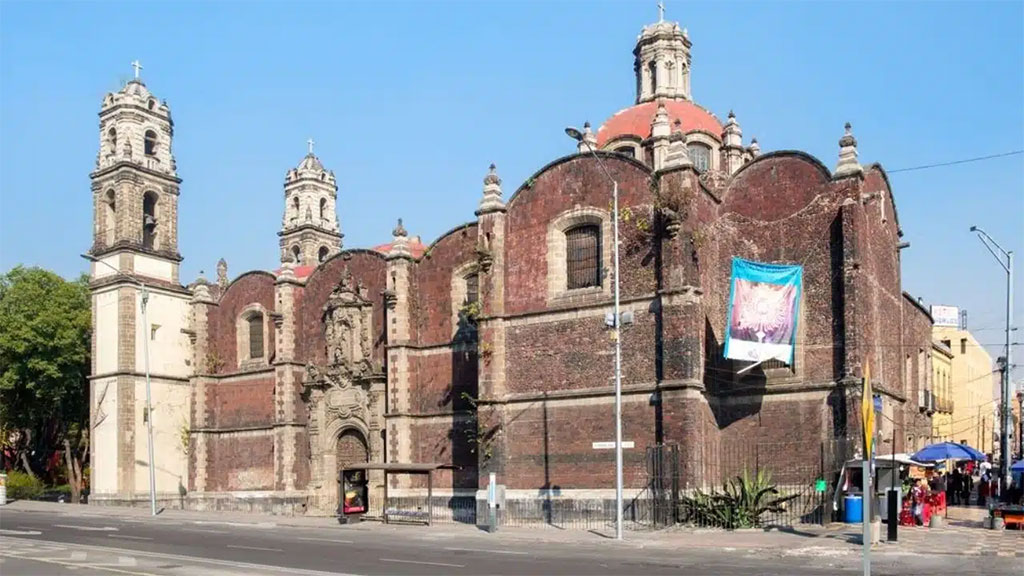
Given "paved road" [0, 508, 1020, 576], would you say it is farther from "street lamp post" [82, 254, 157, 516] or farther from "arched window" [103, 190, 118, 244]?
"arched window" [103, 190, 118, 244]

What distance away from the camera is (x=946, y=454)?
32406 mm

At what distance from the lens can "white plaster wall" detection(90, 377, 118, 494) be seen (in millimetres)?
48906

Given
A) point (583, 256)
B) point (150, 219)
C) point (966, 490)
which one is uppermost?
point (150, 219)

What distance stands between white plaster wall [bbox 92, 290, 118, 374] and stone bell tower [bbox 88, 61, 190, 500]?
0.16 feet

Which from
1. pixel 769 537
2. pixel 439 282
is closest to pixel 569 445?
pixel 769 537

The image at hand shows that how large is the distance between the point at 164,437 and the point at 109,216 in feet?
37.9

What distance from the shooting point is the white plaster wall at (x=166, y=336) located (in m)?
49.6

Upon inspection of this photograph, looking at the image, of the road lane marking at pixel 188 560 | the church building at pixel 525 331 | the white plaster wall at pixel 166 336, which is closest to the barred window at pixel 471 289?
the church building at pixel 525 331

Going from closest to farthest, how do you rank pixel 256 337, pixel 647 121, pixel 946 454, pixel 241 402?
pixel 946 454
pixel 647 121
pixel 241 402
pixel 256 337

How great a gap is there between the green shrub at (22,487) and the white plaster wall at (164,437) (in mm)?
9207

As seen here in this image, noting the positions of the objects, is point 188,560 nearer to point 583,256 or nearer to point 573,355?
point 573,355

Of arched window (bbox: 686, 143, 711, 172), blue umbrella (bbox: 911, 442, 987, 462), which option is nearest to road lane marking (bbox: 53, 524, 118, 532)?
blue umbrella (bbox: 911, 442, 987, 462)

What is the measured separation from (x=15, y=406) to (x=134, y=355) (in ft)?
34.4

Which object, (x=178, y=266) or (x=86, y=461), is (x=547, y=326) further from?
(x=86, y=461)
